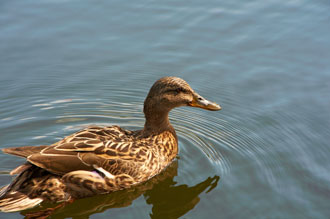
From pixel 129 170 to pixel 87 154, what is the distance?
22.7 inches

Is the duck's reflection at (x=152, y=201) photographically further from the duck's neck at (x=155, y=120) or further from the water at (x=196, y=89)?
the duck's neck at (x=155, y=120)

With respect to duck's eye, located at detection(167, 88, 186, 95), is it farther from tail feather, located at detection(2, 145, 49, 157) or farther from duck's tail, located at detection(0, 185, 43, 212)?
duck's tail, located at detection(0, 185, 43, 212)

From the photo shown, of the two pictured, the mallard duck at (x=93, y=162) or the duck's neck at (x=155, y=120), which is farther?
the duck's neck at (x=155, y=120)

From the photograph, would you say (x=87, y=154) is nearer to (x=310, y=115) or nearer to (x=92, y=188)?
(x=92, y=188)

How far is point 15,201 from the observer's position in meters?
6.28

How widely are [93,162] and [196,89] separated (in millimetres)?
2846

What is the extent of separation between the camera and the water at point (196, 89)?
265 inches

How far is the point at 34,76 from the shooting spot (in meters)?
9.09

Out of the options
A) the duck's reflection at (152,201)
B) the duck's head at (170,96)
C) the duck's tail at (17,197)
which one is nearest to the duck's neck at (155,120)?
the duck's head at (170,96)

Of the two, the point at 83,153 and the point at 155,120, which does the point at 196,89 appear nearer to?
the point at 155,120

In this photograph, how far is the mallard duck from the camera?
21.0ft

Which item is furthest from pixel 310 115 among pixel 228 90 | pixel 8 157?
pixel 8 157

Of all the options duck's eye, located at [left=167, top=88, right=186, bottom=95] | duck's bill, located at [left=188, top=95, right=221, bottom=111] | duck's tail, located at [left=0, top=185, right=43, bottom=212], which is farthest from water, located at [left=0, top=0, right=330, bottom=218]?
duck's eye, located at [left=167, top=88, right=186, bottom=95]

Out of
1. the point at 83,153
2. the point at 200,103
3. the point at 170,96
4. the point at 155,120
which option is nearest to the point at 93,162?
the point at 83,153
